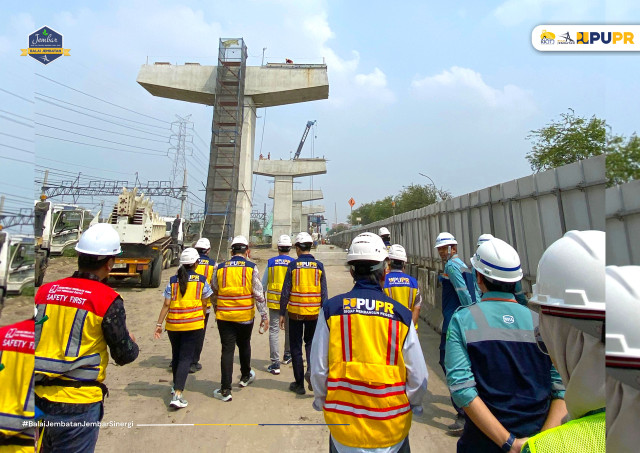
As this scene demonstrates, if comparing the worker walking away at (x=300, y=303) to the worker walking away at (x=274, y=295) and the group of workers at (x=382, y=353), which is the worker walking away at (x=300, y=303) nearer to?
the worker walking away at (x=274, y=295)

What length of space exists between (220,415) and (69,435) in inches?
89.5

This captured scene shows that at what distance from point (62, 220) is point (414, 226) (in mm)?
12042

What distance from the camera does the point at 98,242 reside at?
225 centimetres

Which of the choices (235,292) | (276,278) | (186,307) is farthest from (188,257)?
(276,278)

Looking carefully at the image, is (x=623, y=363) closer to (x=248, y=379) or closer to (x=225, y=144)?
(x=248, y=379)

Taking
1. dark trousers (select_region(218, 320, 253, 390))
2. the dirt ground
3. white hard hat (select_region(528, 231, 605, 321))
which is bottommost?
the dirt ground

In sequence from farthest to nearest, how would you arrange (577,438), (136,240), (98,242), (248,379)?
1. (136,240)
2. (248,379)
3. (98,242)
4. (577,438)

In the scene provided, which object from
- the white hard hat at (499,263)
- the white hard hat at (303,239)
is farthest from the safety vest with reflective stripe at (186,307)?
the white hard hat at (499,263)

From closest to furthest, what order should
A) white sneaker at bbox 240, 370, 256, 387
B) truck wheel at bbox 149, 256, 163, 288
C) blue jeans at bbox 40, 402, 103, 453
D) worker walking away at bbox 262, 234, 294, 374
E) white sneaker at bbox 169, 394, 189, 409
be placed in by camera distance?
blue jeans at bbox 40, 402, 103, 453 → white sneaker at bbox 169, 394, 189, 409 → white sneaker at bbox 240, 370, 256, 387 → worker walking away at bbox 262, 234, 294, 374 → truck wheel at bbox 149, 256, 163, 288

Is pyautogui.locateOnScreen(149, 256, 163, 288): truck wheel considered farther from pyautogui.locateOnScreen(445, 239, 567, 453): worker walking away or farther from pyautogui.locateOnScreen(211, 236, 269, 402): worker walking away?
pyautogui.locateOnScreen(445, 239, 567, 453): worker walking away

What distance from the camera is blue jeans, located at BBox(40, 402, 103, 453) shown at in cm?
204

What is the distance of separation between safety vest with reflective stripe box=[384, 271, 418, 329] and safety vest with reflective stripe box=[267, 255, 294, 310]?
1.96 m

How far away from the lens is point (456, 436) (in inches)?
145

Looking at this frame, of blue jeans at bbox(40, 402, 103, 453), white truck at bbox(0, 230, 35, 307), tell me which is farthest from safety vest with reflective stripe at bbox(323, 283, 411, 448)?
blue jeans at bbox(40, 402, 103, 453)
